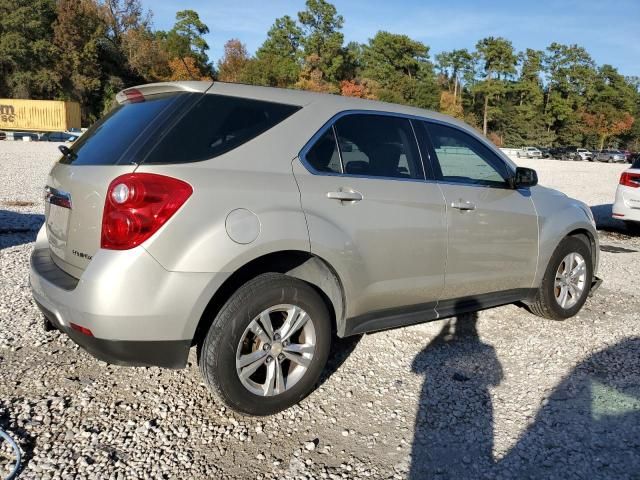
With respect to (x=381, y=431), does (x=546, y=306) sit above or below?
above

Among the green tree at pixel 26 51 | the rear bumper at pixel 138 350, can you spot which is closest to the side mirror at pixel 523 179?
the rear bumper at pixel 138 350

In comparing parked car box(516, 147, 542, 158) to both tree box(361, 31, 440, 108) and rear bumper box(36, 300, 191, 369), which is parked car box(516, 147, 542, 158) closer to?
tree box(361, 31, 440, 108)

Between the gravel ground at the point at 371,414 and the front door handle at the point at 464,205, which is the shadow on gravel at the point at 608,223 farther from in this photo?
the front door handle at the point at 464,205

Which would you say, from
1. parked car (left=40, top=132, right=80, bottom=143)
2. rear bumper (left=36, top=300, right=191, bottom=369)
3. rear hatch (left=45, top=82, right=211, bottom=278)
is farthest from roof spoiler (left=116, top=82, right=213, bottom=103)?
parked car (left=40, top=132, right=80, bottom=143)

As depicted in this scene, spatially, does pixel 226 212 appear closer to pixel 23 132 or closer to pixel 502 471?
pixel 502 471

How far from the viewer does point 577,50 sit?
88500mm

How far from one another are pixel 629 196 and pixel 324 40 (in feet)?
266

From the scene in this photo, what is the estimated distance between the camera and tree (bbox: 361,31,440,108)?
83125 mm

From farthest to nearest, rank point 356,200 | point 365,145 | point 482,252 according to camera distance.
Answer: point 482,252
point 365,145
point 356,200

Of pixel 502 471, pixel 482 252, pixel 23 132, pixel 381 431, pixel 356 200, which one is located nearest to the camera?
pixel 502 471

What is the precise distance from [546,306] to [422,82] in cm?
8665

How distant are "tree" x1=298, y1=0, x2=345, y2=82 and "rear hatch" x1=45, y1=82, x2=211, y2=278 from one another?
79783mm

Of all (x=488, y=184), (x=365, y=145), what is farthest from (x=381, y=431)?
(x=488, y=184)

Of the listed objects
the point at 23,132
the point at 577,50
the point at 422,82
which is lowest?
the point at 23,132
